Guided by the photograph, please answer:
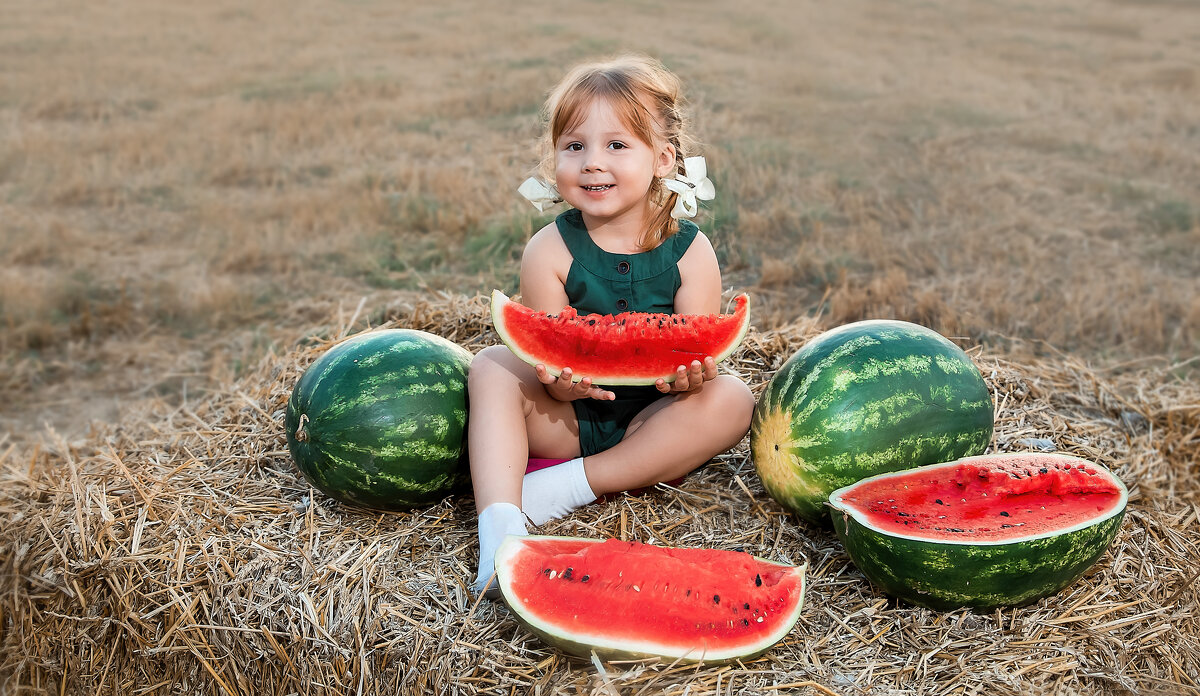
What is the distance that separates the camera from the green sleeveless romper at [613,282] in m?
3.54

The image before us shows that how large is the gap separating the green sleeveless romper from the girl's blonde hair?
0.24 feet

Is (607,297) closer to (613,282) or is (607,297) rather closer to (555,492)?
(613,282)

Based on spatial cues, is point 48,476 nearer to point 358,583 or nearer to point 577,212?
point 358,583

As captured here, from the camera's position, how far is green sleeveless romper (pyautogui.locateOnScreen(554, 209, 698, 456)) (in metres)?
3.54

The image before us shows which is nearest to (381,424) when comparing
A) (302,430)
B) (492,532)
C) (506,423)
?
(302,430)

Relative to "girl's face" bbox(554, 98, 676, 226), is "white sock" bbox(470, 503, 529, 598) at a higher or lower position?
lower

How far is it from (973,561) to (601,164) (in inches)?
73.6

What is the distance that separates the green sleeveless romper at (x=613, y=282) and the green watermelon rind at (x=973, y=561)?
1.04m

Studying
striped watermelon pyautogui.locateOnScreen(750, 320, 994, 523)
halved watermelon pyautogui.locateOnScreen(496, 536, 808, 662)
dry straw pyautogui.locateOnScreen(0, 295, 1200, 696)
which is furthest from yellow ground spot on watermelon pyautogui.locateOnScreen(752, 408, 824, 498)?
halved watermelon pyautogui.locateOnScreen(496, 536, 808, 662)

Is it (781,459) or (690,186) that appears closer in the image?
(781,459)

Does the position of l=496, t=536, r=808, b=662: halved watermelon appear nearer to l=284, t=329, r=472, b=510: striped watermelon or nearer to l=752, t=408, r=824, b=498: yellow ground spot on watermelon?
l=752, t=408, r=824, b=498: yellow ground spot on watermelon

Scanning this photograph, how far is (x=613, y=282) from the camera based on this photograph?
3541 mm

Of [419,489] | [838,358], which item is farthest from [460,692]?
[838,358]

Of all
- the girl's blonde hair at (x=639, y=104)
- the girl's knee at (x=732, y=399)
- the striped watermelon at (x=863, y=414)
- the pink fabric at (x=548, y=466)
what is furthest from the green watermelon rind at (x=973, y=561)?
the girl's blonde hair at (x=639, y=104)
